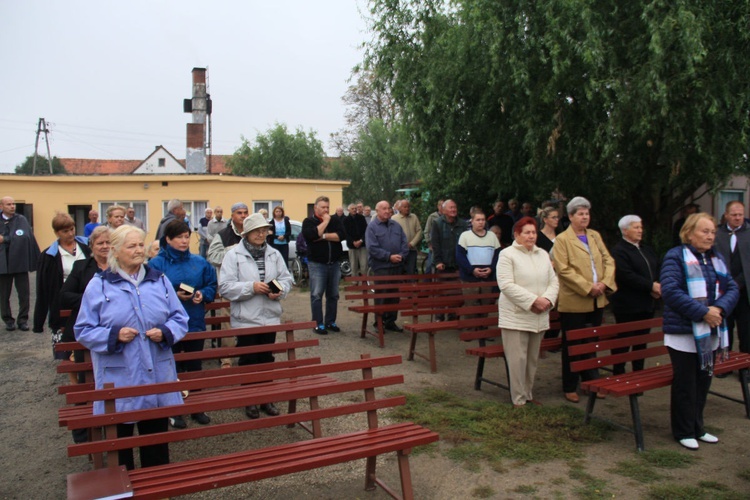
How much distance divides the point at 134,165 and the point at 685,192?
6587cm

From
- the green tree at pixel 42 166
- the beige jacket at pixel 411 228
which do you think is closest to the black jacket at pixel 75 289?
the beige jacket at pixel 411 228

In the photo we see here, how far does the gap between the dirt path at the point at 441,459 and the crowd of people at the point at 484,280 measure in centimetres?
33

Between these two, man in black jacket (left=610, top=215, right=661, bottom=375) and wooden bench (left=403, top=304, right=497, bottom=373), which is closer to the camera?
man in black jacket (left=610, top=215, right=661, bottom=375)

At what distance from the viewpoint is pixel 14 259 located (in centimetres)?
979

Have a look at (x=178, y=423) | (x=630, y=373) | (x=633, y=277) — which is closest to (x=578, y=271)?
(x=633, y=277)

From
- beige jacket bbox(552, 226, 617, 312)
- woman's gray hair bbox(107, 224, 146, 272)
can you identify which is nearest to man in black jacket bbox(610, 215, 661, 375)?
beige jacket bbox(552, 226, 617, 312)

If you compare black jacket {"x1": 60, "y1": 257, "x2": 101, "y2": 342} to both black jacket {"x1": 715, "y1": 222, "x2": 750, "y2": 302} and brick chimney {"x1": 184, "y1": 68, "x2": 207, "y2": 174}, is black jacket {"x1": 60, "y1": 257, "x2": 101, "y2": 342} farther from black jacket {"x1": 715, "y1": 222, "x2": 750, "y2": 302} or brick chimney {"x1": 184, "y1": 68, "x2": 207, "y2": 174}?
brick chimney {"x1": 184, "y1": 68, "x2": 207, "y2": 174}

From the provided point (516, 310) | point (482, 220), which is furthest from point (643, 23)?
point (516, 310)

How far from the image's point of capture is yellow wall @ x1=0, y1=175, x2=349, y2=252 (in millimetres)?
25391

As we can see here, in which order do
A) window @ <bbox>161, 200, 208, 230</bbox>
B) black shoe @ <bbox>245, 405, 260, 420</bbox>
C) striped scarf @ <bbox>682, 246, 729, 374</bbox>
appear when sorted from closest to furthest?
striped scarf @ <bbox>682, 246, 729, 374</bbox> < black shoe @ <bbox>245, 405, 260, 420</bbox> < window @ <bbox>161, 200, 208, 230</bbox>

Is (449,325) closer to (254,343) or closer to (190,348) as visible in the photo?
(254,343)

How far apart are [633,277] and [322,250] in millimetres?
4378

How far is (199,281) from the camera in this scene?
19.6 ft

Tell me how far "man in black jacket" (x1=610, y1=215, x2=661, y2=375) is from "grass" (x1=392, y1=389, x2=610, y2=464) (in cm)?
120
